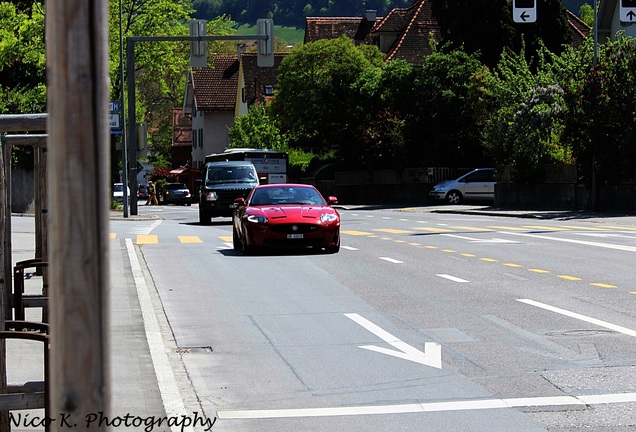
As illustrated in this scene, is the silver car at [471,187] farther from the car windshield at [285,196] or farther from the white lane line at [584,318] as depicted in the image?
the white lane line at [584,318]

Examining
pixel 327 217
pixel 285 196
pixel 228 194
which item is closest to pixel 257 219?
pixel 327 217

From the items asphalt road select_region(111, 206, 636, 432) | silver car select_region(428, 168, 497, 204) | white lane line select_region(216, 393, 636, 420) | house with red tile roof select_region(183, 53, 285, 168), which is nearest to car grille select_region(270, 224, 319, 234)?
asphalt road select_region(111, 206, 636, 432)

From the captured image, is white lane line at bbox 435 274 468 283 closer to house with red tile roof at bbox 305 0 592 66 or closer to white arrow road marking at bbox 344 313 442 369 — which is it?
white arrow road marking at bbox 344 313 442 369

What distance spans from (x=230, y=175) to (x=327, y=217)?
55.9 ft

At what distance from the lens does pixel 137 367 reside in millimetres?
8930

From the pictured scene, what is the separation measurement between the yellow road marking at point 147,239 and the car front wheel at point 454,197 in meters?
26.6

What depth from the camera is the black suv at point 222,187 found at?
3678 centimetres

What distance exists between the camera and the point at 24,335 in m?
5.43

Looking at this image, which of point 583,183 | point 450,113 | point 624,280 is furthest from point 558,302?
point 450,113

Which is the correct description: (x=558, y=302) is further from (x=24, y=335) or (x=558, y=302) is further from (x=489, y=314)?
(x=24, y=335)

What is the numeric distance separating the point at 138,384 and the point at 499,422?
2552 mm

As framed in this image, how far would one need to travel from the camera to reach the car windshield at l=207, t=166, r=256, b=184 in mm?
37938

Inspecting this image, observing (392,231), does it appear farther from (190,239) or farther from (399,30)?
(399,30)

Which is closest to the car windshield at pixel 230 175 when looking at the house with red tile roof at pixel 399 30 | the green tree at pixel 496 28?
the green tree at pixel 496 28
